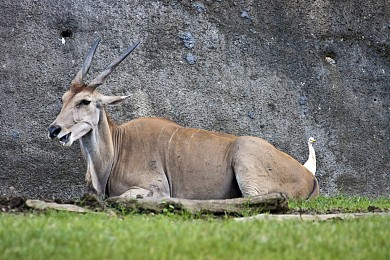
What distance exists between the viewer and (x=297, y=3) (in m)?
11.5

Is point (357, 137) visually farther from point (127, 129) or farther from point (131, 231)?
point (131, 231)

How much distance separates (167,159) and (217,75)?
2.18 m

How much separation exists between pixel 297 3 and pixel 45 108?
373cm

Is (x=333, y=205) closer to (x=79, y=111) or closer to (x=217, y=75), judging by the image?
(x=79, y=111)

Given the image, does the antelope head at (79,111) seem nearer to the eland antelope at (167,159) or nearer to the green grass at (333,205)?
the eland antelope at (167,159)

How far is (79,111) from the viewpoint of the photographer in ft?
28.4

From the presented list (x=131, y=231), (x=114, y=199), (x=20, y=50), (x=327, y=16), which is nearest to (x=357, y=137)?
(x=327, y=16)

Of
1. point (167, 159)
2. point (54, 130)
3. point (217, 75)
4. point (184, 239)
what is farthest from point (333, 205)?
point (184, 239)

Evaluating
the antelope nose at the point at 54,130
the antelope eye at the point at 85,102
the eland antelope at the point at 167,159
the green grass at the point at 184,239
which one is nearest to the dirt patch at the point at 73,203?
the green grass at the point at 184,239

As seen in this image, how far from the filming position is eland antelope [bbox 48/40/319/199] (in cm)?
882

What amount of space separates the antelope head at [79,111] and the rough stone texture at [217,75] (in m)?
1.37

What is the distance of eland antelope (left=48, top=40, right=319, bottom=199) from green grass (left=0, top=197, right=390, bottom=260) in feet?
9.76

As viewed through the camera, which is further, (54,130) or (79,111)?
(79,111)

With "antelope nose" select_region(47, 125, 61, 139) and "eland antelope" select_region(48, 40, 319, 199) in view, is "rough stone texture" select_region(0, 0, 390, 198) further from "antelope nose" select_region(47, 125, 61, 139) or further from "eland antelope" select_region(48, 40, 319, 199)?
"antelope nose" select_region(47, 125, 61, 139)
